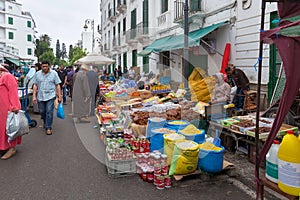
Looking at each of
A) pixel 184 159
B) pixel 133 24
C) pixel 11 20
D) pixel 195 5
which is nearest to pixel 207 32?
pixel 195 5

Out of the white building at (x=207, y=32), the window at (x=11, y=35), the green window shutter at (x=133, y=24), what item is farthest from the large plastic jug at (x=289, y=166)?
the window at (x=11, y=35)

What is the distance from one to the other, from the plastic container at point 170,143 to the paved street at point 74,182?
488 millimetres

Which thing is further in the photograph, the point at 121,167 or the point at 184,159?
the point at 121,167

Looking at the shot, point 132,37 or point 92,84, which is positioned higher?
point 132,37

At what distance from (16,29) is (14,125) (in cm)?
6437

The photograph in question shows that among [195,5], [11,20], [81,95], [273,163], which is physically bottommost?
[273,163]

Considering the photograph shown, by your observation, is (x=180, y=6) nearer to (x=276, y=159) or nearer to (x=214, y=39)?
(x=214, y=39)

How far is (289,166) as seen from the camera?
2.75 metres

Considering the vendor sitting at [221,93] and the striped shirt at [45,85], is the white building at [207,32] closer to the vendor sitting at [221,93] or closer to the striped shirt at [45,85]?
the vendor sitting at [221,93]

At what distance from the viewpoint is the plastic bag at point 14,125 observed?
16.9 ft

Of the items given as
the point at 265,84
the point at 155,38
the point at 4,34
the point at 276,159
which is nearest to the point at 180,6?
the point at 155,38

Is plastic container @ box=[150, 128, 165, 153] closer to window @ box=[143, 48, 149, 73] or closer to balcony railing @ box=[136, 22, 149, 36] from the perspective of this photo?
window @ box=[143, 48, 149, 73]

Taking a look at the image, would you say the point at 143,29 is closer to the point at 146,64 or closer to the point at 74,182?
the point at 146,64

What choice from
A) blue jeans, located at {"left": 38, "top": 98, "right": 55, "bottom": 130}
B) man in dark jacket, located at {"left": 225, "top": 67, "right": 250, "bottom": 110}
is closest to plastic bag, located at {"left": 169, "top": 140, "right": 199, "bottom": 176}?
man in dark jacket, located at {"left": 225, "top": 67, "right": 250, "bottom": 110}
